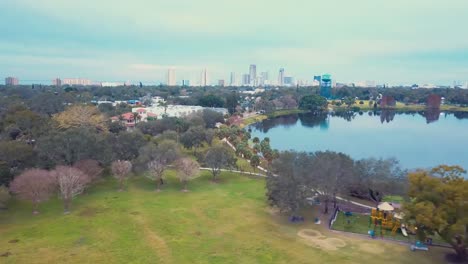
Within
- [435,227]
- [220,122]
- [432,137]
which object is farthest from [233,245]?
[432,137]

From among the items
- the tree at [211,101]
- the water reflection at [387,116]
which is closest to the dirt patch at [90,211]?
the tree at [211,101]

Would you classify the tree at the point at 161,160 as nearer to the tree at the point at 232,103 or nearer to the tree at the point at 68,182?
the tree at the point at 68,182

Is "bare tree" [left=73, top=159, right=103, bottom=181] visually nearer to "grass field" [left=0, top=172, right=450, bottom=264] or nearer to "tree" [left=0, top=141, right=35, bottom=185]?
"grass field" [left=0, top=172, right=450, bottom=264]

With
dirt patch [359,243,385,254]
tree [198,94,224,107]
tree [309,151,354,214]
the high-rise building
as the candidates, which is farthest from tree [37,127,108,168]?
the high-rise building

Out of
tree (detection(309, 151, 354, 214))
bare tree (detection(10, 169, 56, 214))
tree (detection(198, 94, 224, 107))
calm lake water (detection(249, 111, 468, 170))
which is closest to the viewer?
bare tree (detection(10, 169, 56, 214))

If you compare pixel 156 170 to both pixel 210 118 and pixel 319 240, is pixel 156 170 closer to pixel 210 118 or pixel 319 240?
pixel 319 240

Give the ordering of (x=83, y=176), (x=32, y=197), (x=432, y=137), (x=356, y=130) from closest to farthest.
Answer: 1. (x=32, y=197)
2. (x=83, y=176)
3. (x=432, y=137)
4. (x=356, y=130)

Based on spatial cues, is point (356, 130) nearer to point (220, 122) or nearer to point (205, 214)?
point (220, 122)
